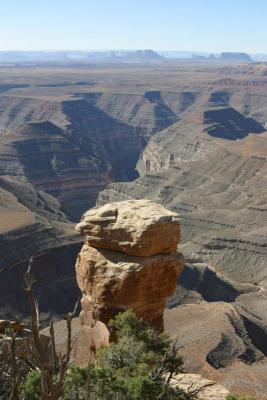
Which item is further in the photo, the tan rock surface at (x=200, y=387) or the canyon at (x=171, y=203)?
the canyon at (x=171, y=203)

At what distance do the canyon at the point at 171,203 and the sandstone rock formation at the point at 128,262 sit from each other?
9745 mm

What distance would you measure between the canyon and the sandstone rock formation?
9.74m

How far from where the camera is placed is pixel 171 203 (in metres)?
102

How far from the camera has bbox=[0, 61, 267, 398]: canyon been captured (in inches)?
1681

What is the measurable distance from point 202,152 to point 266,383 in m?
105

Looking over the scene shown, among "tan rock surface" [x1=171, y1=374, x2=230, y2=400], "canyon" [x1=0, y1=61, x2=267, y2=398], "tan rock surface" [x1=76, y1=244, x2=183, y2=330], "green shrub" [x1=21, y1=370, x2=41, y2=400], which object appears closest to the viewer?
"green shrub" [x1=21, y1=370, x2=41, y2=400]

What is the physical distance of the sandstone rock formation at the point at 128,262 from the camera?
2317cm

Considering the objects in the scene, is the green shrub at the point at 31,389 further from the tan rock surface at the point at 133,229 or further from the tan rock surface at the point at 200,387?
the tan rock surface at the point at 133,229

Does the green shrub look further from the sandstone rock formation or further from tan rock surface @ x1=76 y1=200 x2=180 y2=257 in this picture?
tan rock surface @ x1=76 y1=200 x2=180 y2=257

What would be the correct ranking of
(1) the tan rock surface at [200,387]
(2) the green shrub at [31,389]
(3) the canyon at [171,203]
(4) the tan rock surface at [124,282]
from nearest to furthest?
(2) the green shrub at [31,389]
(1) the tan rock surface at [200,387]
(4) the tan rock surface at [124,282]
(3) the canyon at [171,203]

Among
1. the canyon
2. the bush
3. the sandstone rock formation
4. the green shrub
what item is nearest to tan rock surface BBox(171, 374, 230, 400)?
the bush

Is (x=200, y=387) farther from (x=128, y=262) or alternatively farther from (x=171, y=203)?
(x=171, y=203)

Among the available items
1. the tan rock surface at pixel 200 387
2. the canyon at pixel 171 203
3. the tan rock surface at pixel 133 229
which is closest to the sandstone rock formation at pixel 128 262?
the tan rock surface at pixel 133 229

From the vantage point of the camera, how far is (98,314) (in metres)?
23.8
